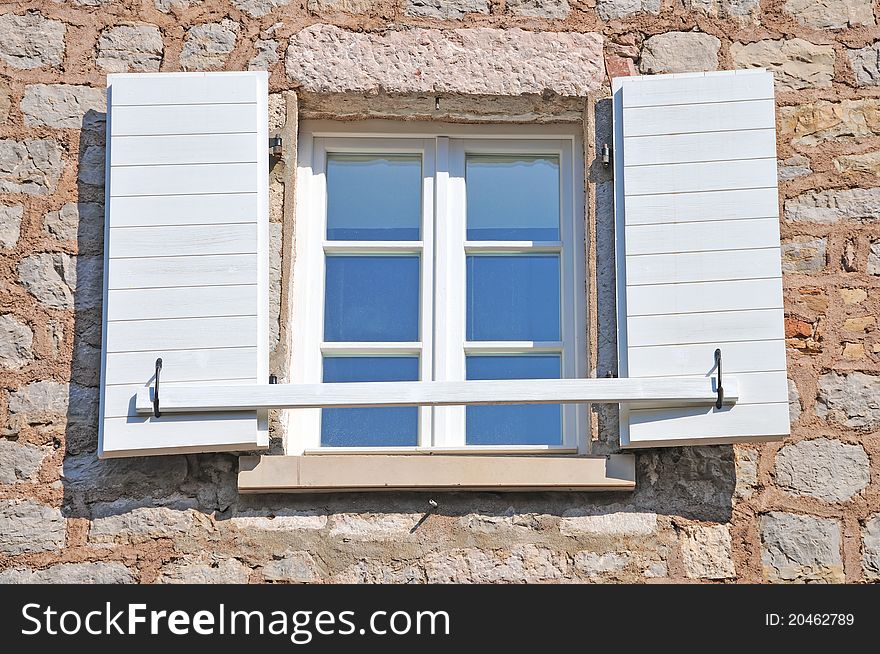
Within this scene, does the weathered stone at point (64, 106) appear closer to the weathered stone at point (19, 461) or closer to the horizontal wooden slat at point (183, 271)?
the horizontal wooden slat at point (183, 271)

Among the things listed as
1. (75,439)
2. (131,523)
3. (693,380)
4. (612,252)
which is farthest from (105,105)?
(693,380)

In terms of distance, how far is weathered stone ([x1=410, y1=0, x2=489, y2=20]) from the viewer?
4070 mm

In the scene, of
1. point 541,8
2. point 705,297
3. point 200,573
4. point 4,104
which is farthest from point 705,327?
point 4,104

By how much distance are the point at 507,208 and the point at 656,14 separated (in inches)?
29.0

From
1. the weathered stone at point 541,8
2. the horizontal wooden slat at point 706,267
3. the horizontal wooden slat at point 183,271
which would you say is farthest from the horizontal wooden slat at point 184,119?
the horizontal wooden slat at point 706,267

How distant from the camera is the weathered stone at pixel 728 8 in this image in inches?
160

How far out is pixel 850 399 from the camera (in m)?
3.73

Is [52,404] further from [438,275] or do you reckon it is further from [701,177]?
[701,177]

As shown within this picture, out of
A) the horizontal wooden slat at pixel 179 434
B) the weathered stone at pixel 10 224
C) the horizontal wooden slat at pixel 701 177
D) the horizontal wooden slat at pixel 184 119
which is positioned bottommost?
the horizontal wooden slat at pixel 179 434

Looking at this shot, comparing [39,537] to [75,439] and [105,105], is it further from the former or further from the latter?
[105,105]

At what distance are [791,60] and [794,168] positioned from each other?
13.9 inches

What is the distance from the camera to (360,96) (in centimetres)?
400

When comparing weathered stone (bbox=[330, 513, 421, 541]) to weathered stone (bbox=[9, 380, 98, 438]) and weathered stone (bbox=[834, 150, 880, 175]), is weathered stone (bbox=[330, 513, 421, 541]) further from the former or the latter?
weathered stone (bbox=[834, 150, 880, 175])

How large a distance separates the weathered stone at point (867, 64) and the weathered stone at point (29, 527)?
2.63 m
